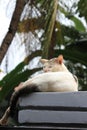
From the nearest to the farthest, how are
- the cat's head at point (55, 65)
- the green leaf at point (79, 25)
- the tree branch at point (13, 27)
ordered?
the cat's head at point (55, 65) → the tree branch at point (13, 27) → the green leaf at point (79, 25)

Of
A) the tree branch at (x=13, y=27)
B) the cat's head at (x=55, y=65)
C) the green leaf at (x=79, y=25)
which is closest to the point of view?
the cat's head at (x=55, y=65)

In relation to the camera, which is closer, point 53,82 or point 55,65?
point 53,82

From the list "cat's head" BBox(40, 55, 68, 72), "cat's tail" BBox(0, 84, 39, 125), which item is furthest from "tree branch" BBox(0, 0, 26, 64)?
"cat's tail" BBox(0, 84, 39, 125)

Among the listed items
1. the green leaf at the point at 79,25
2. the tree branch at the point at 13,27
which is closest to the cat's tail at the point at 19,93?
the tree branch at the point at 13,27

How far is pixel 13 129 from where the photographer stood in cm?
376

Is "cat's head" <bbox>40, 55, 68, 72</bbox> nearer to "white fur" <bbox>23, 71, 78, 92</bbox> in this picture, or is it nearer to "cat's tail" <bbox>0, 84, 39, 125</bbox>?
"white fur" <bbox>23, 71, 78, 92</bbox>

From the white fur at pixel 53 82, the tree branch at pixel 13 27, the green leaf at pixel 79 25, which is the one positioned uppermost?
the green leaf at pixel 79 25

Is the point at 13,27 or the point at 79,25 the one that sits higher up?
the point at 79,25

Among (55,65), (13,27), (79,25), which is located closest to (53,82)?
(55,65)

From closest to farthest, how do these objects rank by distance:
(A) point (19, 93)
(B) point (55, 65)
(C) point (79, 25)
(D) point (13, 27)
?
(A) point (19, 93) → (B) point (55, 65) → (D) point (13, 27) → (C) point (79, 25)

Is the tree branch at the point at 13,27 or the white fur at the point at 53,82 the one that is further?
the tree branch at the point at 13,27

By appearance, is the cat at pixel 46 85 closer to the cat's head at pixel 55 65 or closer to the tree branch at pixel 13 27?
the cat's head at pixel 55 65

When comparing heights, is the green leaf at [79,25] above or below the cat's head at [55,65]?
above

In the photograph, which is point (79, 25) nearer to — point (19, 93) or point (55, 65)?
point (55, 65)
